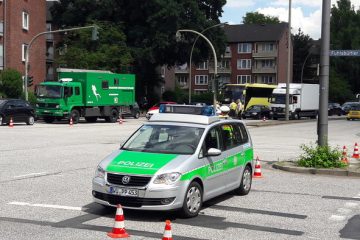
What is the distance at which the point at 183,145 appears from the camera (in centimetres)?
915

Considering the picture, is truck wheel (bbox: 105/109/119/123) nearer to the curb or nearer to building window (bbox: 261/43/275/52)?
the curb

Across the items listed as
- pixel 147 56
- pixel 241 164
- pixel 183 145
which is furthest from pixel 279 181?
pixel 147 56

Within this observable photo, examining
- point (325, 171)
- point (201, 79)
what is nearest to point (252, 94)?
point (325, 171)

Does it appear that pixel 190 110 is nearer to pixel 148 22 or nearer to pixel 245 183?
pixel 245 183

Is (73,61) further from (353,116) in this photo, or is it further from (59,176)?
(59,176)

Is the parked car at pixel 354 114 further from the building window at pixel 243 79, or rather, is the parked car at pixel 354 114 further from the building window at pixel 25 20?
the building window at pixel 243 79

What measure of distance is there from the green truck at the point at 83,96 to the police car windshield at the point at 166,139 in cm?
2831

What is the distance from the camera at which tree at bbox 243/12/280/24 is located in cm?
11347

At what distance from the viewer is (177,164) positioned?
8.43 m

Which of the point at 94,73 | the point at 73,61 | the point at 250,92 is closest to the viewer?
the point at 94,73

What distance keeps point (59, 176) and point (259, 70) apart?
89.6 metres

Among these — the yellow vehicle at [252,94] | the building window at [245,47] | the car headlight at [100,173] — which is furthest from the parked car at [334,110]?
the car headlight at [100,173]

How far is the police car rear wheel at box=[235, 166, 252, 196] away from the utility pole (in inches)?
176

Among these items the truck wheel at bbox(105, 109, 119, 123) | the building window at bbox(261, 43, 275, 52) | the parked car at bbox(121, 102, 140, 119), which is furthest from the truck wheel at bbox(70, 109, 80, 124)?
the building window at bbox(261, 43, 275, 52)
